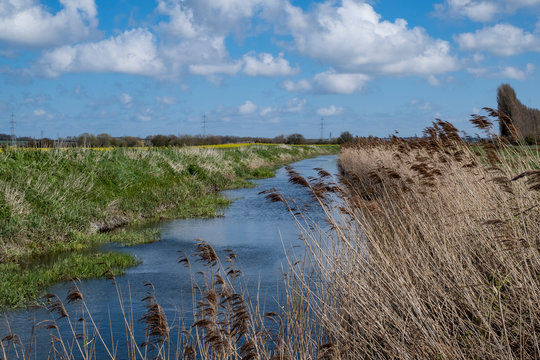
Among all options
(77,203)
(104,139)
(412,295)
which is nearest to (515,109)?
(77,203)

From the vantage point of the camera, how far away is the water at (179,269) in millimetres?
6883

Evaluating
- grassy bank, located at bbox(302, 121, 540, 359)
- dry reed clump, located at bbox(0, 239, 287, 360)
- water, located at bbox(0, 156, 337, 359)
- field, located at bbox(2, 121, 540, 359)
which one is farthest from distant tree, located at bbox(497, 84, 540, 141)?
dry reed clump, located at bbox(0, 239, 287, 360)

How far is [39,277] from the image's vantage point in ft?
28.2

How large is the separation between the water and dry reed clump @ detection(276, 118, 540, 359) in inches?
28.0

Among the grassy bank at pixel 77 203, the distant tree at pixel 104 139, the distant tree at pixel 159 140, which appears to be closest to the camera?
the grassy bank at pixel 77 203

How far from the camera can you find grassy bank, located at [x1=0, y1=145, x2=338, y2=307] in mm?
9383

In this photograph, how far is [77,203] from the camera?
12.9m

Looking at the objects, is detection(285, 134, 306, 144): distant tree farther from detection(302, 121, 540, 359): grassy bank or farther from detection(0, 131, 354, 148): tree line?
detection(302, 121, 540, 359): grassy bank

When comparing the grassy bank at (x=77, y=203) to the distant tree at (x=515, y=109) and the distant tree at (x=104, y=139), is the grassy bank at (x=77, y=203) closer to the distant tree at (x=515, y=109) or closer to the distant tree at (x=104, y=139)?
the distant tree at (x=515, y=109)

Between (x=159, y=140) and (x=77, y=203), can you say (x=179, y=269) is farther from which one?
(x=159, y=140)

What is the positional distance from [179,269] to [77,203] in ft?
15.5

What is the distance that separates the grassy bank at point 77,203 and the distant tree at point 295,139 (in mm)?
72300

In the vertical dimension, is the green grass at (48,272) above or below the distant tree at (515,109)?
below

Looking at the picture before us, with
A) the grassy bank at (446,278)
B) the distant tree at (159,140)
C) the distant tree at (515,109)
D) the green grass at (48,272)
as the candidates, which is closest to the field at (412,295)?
the grassy bank at (446,278)
